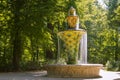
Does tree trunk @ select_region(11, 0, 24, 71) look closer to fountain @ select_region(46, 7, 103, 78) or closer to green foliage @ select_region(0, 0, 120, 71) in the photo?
green foliage @ select_region(0, 0, 120, 71)

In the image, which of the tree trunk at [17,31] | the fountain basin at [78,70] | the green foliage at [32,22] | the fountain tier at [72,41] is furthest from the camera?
the tree trunk at [17,31]

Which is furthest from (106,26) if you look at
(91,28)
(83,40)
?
(83,40)

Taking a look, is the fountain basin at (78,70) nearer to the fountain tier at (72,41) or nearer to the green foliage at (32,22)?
the fountain tier at (72,41)

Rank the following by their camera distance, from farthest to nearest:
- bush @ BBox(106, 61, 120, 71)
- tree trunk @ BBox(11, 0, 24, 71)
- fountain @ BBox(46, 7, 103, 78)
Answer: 1. bush @ BBox(106, 61, 120, 71)
2. tree trunk @ BBox(11, 0, 24, 71)
3. fountain @ BBox(46, 7, 103, 78)

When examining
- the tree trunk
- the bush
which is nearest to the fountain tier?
the tree trunk

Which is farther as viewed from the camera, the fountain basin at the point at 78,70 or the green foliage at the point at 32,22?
the green foliage at the point at 32,22

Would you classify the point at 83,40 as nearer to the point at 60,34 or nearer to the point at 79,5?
the point at 60,34

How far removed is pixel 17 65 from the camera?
1123 inches

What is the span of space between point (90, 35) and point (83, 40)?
2718 cm

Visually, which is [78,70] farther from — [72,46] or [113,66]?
[113,66]

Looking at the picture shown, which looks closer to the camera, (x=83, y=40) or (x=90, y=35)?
(x=83, y=40)

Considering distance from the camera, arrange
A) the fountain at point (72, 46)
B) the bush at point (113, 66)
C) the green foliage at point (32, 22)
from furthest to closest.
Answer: the bush at point (113, 66), the green foliage at point (32, 22), the fountain at point (72, 46)

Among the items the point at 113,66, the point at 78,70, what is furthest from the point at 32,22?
the point at 78,70

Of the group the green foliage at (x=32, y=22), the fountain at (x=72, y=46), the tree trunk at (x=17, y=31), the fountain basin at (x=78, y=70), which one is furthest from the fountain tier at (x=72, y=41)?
the tree trunk at (x=17, y=31)
